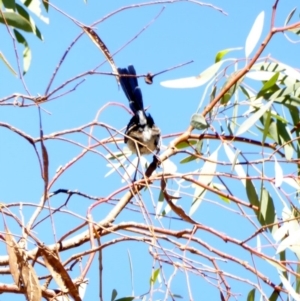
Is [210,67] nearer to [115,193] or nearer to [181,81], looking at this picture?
[181,81]

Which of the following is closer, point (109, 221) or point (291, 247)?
point (109, 221)

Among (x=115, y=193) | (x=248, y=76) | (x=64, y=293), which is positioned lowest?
(x=64, y=293)

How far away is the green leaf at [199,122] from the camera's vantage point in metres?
1.22

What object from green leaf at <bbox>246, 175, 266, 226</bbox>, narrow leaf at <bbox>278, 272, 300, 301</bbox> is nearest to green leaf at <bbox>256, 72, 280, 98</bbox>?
green leaf at <bbox>246, 175, 266, 226</bbox>

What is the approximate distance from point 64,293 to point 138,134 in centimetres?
103

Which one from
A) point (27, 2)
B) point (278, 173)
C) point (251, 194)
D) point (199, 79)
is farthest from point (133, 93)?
point (278, 173)


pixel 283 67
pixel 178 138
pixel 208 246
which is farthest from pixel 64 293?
pixel 283 67

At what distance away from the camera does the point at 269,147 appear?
132 cm

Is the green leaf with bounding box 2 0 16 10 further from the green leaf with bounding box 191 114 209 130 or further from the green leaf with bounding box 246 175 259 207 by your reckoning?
the green leaf with bounding box 246 175 259 207

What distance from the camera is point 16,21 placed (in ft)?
4.33

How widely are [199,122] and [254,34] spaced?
0.26 meters

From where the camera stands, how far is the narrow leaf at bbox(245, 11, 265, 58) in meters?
1.34

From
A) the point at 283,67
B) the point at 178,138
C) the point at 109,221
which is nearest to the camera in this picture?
the point at 109,221

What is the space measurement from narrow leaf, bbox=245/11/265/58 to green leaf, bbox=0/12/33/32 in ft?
1.34
